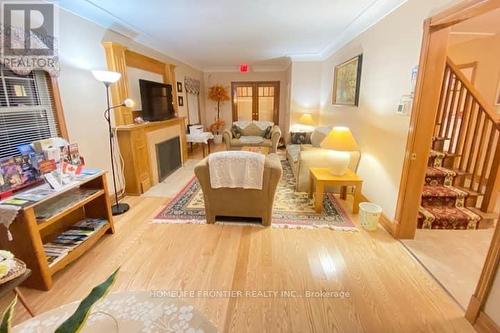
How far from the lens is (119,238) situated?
2408 millimetres

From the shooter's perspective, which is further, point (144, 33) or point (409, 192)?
point (144, 33)

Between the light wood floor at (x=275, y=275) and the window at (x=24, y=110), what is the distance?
1135 millimetres

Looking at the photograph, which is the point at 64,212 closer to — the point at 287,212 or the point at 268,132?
the point at 287,212

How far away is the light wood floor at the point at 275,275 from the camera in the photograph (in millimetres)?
1526

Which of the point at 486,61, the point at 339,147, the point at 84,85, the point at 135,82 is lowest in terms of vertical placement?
the point at 339,147

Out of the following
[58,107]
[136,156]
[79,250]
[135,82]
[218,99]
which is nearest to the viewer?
[79,250]

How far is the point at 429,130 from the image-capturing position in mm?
2082

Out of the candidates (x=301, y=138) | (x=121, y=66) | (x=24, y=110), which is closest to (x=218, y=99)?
(x=301, y=138)

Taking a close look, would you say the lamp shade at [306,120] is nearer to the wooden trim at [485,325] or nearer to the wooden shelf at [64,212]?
the wooden shelf at [64,212]

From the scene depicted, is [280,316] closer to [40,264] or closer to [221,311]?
[221,311]

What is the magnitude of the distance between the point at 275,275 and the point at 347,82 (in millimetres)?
3189

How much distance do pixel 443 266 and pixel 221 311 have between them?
6.02 feet

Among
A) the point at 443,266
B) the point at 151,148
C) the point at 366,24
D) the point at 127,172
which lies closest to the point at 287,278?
the point at 443,266

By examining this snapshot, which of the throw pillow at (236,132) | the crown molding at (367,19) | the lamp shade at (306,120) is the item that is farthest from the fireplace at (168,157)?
the crown molding at (367,19)
